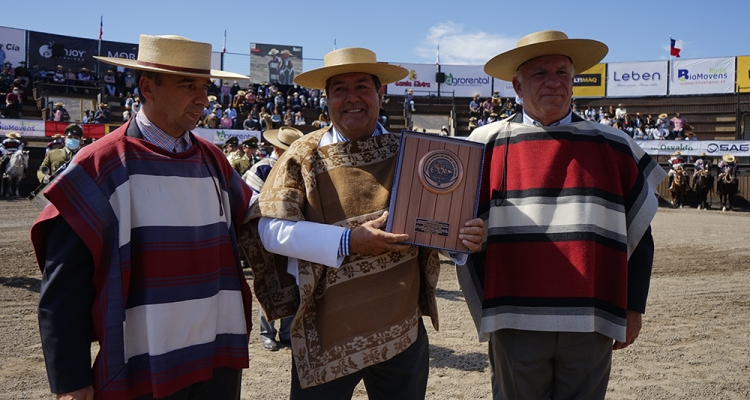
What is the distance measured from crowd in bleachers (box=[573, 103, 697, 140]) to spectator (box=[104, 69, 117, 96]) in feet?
67.6

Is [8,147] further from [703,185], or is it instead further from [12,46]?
[703,185]

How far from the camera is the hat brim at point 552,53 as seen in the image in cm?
259

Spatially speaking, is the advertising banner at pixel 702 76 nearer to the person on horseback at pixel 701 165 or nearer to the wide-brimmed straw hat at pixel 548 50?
the person on horseback at pixel 701 165

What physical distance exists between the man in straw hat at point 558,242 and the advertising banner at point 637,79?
29.2 metres

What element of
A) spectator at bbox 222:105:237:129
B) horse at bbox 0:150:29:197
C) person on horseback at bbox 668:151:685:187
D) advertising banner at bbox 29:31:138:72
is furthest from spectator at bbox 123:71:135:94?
person on horseback at bbox 668:151:685:187

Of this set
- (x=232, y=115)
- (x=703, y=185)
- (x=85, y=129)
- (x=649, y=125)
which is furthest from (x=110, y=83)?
(x=703, y=185)

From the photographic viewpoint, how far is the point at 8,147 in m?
17.9

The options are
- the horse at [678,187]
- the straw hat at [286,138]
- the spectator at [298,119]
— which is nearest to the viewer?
the straw hat at [286,138]

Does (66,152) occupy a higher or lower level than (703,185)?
higher

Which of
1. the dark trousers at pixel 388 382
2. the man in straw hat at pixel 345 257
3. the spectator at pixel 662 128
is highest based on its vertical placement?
the spectator at pixel 662 128

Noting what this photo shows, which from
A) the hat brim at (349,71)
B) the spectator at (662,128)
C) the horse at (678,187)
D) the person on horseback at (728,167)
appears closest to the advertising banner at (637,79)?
the spectator at (662,128)

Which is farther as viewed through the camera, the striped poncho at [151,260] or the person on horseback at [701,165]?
the person on horseback at [701,165]

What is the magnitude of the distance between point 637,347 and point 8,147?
61.2ft

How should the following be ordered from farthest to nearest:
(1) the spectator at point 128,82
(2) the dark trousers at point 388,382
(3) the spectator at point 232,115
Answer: (1) the spectator at point 128,82, (3) the spectator at point 232,115, (2) the dark trousers at point 388,382
